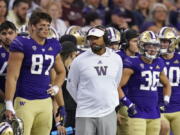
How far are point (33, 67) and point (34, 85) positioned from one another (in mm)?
202

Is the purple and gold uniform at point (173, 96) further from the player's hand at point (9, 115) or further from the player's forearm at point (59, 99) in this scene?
the player's hand at point (9, 115)

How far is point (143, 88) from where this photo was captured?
348 inches

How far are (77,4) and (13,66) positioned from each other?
7.00m

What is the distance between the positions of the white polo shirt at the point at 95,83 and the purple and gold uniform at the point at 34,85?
1.14ft

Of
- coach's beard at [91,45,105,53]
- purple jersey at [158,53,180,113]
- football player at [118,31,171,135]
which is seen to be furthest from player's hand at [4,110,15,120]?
purple jersey at [158,53,180,113]

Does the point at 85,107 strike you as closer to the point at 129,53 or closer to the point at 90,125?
the point at 90,125

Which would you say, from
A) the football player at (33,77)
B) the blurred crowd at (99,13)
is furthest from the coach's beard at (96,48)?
the blurred crowd at (99,13)

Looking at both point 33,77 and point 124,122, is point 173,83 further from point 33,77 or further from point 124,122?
point 33,77

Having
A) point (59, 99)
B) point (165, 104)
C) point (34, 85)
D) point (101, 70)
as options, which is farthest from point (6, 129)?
point (165, 104)

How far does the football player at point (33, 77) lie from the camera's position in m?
7.66

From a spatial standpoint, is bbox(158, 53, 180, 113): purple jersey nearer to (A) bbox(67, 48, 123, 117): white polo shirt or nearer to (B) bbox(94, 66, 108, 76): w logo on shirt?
(A) bbox(67, 48, 123, 117): white polo shirt

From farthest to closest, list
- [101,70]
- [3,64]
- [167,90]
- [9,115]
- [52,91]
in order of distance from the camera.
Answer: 1. [167,90]
2. [3,64]
3. [101,70]
4. [52,91]
5. [9,115]

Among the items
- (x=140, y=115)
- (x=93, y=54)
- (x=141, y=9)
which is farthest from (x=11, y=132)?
(x=141, y=9)

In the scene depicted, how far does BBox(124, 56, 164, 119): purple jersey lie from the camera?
28.9 feet
